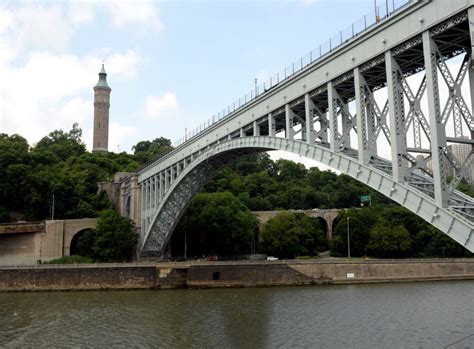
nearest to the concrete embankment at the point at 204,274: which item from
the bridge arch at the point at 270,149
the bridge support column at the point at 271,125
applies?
the bridge arch at the point at 270,149

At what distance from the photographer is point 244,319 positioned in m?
27.5

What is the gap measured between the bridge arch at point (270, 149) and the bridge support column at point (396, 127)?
0.54m

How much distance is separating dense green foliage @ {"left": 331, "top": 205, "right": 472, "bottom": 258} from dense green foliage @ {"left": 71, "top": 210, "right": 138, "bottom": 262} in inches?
1137

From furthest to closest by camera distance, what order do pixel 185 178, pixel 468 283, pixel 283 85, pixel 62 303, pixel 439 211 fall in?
pixel 185 178, pixel 468 283, pixel 62 303, pixel 283 85, pixel 439 211

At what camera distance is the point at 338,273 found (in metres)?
47.8

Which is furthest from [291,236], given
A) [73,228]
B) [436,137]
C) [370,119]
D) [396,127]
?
[436,137]

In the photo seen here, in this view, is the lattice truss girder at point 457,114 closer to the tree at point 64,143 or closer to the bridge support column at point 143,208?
the bridge support column at point 143,208

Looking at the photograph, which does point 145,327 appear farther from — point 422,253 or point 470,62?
point 422,253

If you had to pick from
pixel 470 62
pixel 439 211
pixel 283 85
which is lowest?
pixel 439 211

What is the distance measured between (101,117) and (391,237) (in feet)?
220

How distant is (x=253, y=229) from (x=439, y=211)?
50.9m

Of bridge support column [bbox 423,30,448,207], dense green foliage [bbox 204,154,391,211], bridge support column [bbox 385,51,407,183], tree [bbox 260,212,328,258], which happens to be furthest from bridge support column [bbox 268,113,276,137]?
dense green foliage [bbox 204,154,391,211]

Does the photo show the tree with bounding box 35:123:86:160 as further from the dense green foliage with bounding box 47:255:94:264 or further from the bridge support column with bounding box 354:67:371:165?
the bridge support column with bounding box 354:67:371:165

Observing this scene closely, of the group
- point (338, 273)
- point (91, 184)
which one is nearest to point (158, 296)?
point (338, 273)
